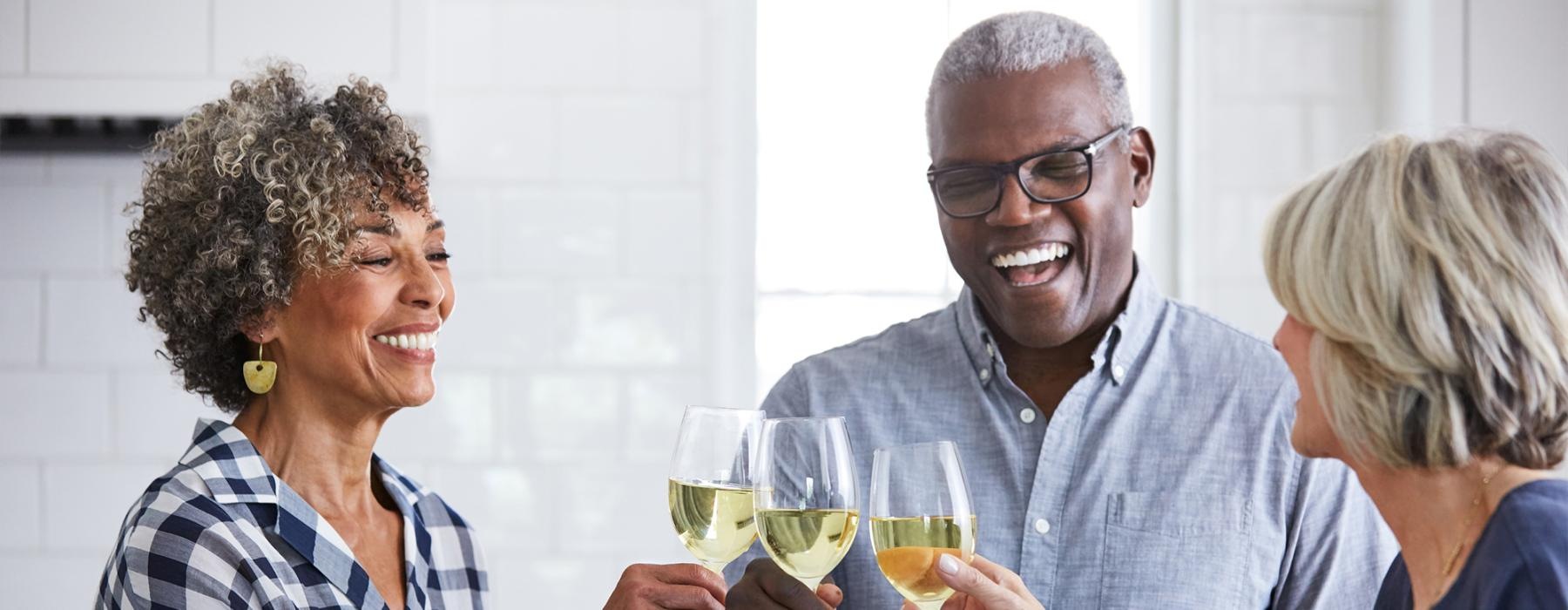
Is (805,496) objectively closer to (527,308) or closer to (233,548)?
(233,548)

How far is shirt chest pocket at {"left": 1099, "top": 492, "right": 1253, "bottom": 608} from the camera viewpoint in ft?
5.74

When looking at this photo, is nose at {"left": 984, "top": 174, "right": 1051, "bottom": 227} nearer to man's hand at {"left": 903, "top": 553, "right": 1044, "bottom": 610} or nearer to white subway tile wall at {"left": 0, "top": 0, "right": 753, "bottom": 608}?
man's hand at {"left": 903, "top": 553, "right": 1044, "bottom": 610}

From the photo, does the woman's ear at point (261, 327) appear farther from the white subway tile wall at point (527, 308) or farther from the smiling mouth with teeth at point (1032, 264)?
the white subway tile wall at point (527, 308)

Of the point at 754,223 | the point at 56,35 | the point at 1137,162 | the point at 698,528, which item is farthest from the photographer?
the point at 754,223

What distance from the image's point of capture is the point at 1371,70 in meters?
3.05

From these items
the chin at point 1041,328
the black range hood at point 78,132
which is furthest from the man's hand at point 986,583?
the black range hood at point 78,132

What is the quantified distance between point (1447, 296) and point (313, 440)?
51.6 inches

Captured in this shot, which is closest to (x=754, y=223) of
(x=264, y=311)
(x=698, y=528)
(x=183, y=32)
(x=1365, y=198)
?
(x=183, y=32)

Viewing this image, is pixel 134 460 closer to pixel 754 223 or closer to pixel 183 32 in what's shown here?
pixel 183 32

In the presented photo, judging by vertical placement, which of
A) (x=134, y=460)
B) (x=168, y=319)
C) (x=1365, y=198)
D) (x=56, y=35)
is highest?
(x=56, y=35)

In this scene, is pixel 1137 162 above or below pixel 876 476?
above

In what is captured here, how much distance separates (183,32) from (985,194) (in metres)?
1.40

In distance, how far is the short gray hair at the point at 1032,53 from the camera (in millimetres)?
1838

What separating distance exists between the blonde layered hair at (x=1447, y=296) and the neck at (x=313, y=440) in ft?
3.80
